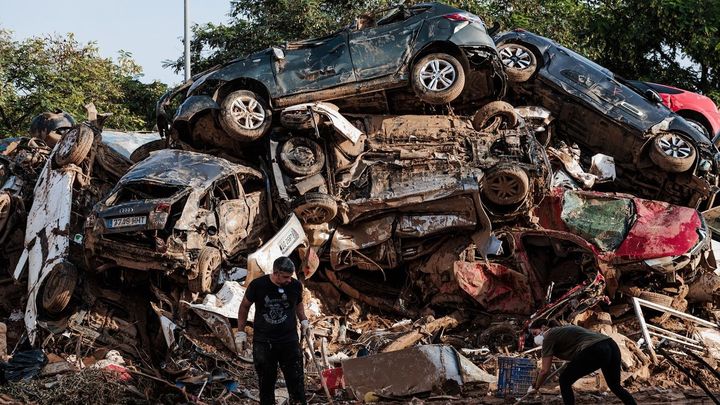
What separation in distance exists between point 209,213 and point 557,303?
4.46 metres

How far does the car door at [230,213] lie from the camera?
12.9 metres

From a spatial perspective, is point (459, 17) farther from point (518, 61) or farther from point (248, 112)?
point (248, 112)

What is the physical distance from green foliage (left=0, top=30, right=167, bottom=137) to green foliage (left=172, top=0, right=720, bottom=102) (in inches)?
113

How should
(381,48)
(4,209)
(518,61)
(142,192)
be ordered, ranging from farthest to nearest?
(518,61)
(381,48)
(4,209)
(142,192)

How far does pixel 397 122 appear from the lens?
1477 centimetres

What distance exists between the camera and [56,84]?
22.8 metres

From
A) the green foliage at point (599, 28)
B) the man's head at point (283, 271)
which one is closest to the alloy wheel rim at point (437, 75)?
the man's head at point (283, 271)

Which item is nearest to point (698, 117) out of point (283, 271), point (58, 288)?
point (58, 288)

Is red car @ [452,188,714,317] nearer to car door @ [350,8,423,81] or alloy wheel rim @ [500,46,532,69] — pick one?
alloy wheel rim @ [500,46,532,69]

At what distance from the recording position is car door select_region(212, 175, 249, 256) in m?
12.9

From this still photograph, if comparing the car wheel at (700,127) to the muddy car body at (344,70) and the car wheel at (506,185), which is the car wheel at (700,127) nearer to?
the muddy car body at (344,70)

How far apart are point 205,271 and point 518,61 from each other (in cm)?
648

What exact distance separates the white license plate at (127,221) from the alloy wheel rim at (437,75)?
473 centimetres

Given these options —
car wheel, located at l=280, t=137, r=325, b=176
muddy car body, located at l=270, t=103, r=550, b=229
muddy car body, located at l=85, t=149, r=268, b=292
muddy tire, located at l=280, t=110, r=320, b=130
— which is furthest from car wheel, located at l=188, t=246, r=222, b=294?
muddy tire, located at l=280, t=110, r=320, b=130
